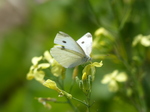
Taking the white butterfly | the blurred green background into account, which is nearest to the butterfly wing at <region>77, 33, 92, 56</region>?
the white butterfly

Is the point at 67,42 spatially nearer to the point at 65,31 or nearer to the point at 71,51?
the point at 71,51

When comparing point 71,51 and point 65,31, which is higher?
point 65,31

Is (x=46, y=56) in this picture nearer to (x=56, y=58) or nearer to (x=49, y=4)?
(x=56, y=58)

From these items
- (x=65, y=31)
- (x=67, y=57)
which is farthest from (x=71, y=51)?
(x=65, y=31)

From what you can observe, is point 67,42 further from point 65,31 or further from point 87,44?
point 65,31

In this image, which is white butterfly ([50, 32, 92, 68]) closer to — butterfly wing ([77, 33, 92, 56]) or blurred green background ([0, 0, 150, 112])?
butterfly wing ([77, 33, 92, 56])

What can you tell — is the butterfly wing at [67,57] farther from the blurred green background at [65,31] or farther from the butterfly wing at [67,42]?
the blurred green background at [65,31]

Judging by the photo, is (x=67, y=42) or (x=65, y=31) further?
(x=65, y=31)
